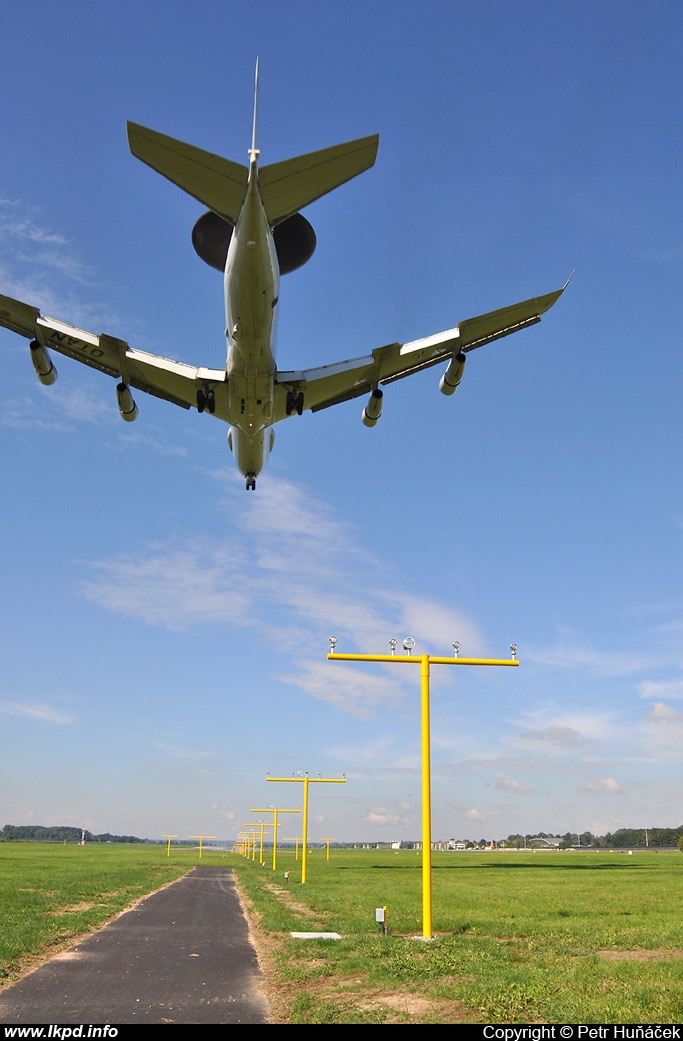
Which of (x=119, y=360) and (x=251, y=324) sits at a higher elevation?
(x=119, y=360)

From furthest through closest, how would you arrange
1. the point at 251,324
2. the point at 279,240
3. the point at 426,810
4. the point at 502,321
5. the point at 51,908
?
the point at 51,908 < the point at 279,240 < the point at 502,321 < the point at 251,324 < the point at 426,810

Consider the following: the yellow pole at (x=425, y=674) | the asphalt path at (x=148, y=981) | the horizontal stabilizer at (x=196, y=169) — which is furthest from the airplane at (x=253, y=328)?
the asphalt path at (x=148, y=981)

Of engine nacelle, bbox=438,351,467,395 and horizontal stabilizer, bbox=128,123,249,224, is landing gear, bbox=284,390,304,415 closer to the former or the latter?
engine nacelle, bbox=438,351,467,395

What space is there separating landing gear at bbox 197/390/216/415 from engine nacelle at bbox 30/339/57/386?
461 centimetres

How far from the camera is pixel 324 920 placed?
23.3 meters

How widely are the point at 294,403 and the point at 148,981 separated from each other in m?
17.6

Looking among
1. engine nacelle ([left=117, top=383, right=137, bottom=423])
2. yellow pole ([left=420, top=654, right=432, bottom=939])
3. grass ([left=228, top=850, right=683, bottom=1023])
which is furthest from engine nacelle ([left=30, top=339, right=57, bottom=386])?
grass ([left=228, top=850, right=683, bottom=1023])

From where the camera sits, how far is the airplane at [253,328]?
57.0 ft

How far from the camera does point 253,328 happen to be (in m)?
20.9

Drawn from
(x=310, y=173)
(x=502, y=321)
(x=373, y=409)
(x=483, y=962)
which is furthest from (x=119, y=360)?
(x=483, y=962)

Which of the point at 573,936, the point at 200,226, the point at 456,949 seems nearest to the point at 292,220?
the point at 200,226

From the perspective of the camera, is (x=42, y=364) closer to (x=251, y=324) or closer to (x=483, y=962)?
(x=251, y=324)

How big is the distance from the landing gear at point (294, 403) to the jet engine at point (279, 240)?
12.9ft

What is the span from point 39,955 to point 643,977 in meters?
12.1
